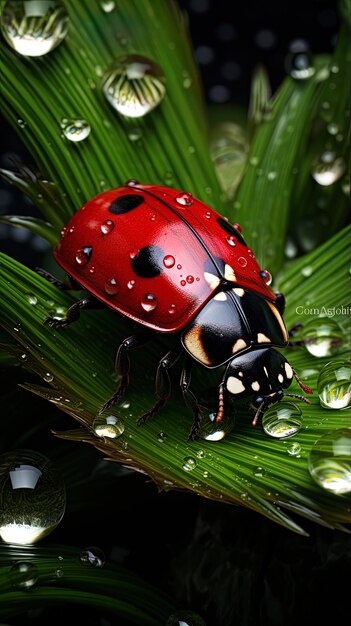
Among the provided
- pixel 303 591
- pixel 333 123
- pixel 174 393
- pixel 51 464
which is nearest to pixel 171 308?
pixel 174 393

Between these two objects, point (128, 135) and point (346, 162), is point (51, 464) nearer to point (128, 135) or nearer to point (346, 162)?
point (128, 135)

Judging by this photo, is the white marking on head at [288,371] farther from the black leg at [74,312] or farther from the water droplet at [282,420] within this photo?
the black leg at [74,312]

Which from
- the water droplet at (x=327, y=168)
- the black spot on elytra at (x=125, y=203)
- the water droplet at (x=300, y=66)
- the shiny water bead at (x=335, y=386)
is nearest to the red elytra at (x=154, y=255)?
the black spot on elytra at (x=125, y=203)

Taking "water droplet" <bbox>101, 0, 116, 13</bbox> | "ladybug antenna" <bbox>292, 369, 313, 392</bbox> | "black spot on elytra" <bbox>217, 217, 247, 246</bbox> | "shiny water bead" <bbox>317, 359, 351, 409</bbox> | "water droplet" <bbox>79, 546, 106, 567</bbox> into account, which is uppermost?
"water droplet" <bbox>101, 0, 116, 13</bbox>

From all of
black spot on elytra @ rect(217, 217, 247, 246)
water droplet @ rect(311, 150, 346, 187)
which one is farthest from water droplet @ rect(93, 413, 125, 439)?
water droplet @ rect(311, 150, 346, 187)

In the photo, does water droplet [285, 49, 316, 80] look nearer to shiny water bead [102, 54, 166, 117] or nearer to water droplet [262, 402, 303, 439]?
shiny water bead [102, 54, 166, 117]

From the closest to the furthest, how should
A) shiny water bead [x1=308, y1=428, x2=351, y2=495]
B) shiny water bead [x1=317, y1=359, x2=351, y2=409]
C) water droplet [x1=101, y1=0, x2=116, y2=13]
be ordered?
shiny water bead [x1=308, y1=428, x2=351, y2=495] → shiny water bead [x1=317, y1=359, x2=351, y2=409] → water droplet [x1=101, y1=0, x2=116, y2=13]
